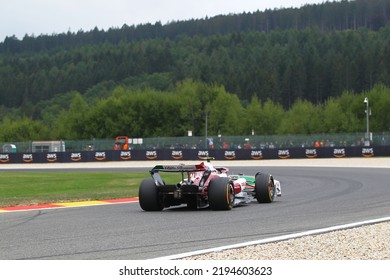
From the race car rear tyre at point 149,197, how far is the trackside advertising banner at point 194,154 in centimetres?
4238

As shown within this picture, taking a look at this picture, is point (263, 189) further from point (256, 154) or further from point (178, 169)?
point (256, 154)

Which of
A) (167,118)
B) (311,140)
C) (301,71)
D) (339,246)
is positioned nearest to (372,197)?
(339,246)

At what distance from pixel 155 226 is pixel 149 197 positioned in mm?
3299

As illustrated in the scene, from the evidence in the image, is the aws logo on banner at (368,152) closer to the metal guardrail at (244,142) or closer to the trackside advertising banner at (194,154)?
the trackside advertising banner at (194,154)

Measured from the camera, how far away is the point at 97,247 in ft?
34.9

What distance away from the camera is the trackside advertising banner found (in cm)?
5769

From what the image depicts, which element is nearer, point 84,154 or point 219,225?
point 219,225

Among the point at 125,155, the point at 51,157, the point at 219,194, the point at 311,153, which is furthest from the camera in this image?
the point at 51,157

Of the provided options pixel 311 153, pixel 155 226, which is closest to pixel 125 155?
pixel 311 153

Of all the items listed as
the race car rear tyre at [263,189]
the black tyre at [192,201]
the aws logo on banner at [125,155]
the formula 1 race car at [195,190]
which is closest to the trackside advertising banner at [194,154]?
the aws logo on banner at [125,155]

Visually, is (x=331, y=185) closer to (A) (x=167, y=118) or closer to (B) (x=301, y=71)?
(A) (x=167, y=118)

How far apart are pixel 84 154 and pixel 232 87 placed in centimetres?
12736

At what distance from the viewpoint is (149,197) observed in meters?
16.7

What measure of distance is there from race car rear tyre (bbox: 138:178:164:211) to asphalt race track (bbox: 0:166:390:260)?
31 centimetres
